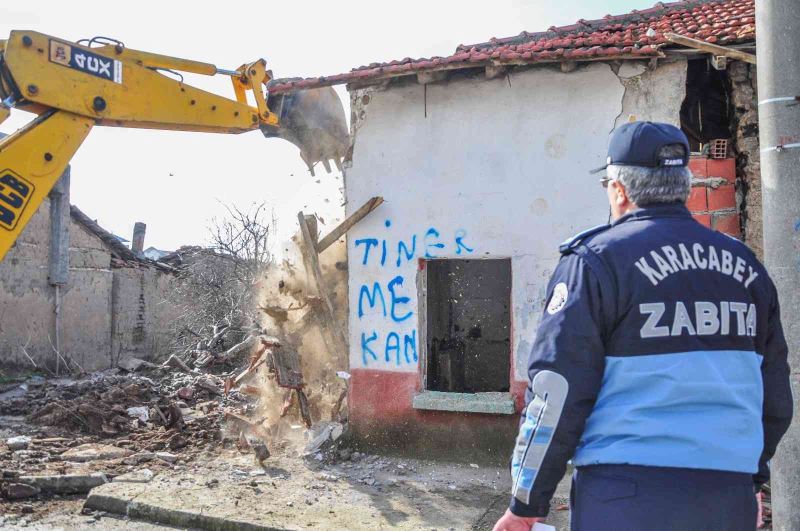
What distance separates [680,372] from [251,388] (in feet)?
24.4

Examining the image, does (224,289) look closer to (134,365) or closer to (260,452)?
(134,365)

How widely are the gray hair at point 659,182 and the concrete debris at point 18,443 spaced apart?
26.0ft

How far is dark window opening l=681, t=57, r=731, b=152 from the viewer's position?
23.9ft

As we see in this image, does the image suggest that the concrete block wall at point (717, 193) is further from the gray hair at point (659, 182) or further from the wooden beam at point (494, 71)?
the gray hair at point (659, 182)

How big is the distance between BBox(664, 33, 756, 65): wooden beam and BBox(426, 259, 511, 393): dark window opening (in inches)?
173

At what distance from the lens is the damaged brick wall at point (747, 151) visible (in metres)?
6.51

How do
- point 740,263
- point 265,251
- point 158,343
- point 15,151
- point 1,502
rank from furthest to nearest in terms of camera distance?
point 158,343 → point 265,251 → point 1,502 → point 15,151 → point 740,263

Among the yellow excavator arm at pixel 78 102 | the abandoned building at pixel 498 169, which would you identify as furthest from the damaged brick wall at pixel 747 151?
the yellow excavator arm at pixel 78 102

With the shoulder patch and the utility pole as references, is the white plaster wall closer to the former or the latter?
the utility pole

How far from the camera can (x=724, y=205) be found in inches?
263

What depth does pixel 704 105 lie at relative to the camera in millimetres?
8109

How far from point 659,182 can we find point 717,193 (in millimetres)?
4680

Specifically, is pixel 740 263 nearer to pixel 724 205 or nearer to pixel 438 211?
pixel 724 205

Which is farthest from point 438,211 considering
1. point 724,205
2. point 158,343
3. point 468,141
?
point 158,343
